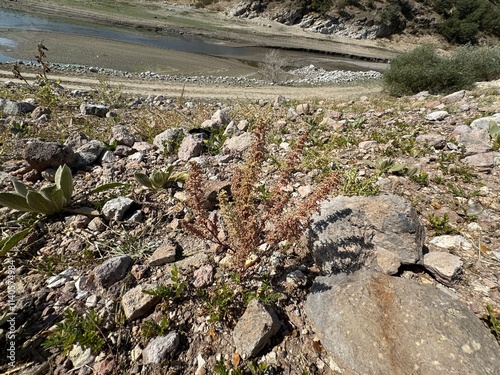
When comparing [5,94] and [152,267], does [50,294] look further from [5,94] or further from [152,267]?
[5,94]

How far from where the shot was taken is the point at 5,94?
8523mm

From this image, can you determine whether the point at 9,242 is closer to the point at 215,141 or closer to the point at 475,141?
the point at 215,141

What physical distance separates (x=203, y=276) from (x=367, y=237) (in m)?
1.75

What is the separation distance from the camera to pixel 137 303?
250cm

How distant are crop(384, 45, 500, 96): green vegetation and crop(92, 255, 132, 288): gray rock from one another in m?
16.3

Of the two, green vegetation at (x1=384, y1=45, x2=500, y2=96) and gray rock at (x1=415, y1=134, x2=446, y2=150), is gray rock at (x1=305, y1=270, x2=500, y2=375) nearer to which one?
gray rock at (x1=415, y1=134, x2=446, y2=150)

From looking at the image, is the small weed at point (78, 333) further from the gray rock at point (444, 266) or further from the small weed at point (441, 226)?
the small weed at point (441, 226)

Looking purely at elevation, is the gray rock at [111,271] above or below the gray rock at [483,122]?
below

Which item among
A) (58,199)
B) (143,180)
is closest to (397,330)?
(143,180)

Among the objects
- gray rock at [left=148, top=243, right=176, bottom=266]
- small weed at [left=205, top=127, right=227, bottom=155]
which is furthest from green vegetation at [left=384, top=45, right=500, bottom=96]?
gray rock at [left=148, top=243, right=176, bottom=266]

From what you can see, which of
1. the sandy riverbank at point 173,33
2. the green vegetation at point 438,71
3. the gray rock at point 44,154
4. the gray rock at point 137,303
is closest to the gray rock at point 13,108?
the gray rock at point 44,154

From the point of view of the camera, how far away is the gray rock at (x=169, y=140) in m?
5.22

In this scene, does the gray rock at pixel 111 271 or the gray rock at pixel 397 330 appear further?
the gray rock at pixel 111 271

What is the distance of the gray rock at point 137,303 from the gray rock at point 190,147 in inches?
113
